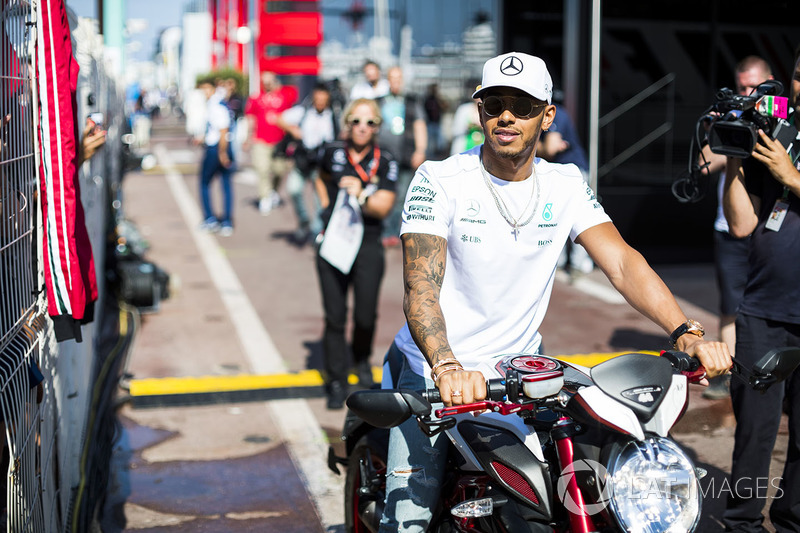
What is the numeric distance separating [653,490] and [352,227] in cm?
412

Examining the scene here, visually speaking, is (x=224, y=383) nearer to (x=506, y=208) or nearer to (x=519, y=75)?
(x=506, y=208)

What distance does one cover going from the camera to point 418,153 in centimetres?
1102

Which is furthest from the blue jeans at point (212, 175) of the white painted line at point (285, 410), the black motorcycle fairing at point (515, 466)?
the black motorcycle fairing at point (515, 466)

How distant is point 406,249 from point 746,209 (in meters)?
1.79

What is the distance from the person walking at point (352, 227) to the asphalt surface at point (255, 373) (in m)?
0.52

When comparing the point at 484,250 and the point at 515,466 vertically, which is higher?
the point at 484,250

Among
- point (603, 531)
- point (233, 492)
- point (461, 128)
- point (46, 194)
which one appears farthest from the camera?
point (461, 128)

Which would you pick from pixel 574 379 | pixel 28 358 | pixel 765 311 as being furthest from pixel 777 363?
pixel 28 358

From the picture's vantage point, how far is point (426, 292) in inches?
116

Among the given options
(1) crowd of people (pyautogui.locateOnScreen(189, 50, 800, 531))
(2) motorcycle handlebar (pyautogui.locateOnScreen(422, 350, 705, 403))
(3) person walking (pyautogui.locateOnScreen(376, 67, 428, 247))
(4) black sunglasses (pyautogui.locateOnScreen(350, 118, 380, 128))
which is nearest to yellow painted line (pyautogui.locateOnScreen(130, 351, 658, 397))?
(1) crowd of people (pyautogui.locateOnScreen(189, 50, 800, 531))

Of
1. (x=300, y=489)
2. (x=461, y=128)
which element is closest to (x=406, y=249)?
(x=300, y=489)

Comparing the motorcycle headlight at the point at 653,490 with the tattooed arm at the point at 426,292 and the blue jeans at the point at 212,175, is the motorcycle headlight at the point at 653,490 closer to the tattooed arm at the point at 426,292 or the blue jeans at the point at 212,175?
the tattooed arm at the point at 426,292

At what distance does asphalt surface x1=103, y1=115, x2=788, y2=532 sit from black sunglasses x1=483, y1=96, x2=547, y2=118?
2466mm

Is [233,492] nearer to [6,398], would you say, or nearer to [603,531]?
[6,398]
